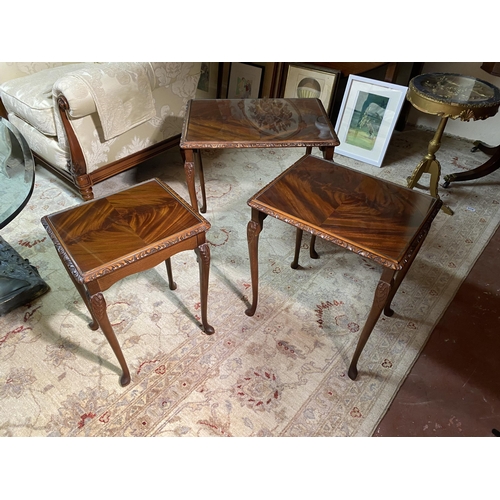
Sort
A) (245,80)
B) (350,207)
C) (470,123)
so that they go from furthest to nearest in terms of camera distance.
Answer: (245,80) → (470,123) → (350,207)

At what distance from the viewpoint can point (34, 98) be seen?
218 cm

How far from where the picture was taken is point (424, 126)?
11.2ft

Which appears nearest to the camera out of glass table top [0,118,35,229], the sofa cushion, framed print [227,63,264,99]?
glass table top [0,118,35,229]

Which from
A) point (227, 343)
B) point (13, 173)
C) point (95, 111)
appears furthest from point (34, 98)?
point (227, 343)

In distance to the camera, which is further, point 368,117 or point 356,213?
point 368,117

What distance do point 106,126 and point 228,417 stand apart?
1576 mm

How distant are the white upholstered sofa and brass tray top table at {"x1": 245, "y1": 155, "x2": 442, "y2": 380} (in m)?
1.10

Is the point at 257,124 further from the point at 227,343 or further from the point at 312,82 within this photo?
the point at 312,82

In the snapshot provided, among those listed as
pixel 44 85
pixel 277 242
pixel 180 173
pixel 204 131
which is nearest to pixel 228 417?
pixel 277 242

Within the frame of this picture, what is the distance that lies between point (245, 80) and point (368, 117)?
1167 mm

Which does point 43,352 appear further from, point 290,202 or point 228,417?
point 290,202

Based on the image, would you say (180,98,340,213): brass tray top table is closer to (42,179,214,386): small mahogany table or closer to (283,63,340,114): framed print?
(42,179,214,386): small mahogany table

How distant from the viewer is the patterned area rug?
1445 millimetres

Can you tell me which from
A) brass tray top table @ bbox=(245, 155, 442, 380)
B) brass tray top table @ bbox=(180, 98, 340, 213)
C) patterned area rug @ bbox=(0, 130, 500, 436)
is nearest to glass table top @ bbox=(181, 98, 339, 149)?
brass tray top table @ bbox=(180, 98, 340, 213)
